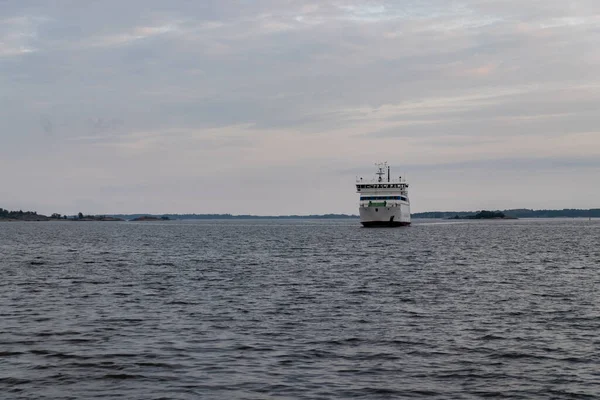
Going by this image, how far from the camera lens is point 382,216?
543ft

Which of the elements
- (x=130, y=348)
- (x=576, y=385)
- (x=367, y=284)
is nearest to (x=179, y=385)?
(x=130, y=348)

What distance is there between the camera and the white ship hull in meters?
164

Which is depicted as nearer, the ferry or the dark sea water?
the dark sea water

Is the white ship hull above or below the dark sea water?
above

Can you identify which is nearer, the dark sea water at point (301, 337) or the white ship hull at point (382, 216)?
the dark sea water at point (301, 337)

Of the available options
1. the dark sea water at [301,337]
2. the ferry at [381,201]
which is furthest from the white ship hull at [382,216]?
the dark sea water at [301,337]

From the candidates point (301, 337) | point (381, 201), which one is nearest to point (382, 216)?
point (381, 201)

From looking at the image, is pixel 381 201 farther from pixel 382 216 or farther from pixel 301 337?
pixel 301 337

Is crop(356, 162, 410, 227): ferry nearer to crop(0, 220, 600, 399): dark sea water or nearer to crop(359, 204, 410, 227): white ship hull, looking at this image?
crop(359, 204, 410, 227): white ship hull

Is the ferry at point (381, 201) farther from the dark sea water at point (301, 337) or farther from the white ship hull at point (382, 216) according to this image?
the dark sea water at point (301, 337)

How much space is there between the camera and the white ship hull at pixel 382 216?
164250 millimetres

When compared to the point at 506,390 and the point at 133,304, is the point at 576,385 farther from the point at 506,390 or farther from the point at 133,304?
the point at 133,304

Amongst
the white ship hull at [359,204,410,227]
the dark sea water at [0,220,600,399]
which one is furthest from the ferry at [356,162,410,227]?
the dark sea water at [0,220,600,399]

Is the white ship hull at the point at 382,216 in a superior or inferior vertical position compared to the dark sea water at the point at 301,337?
superior
